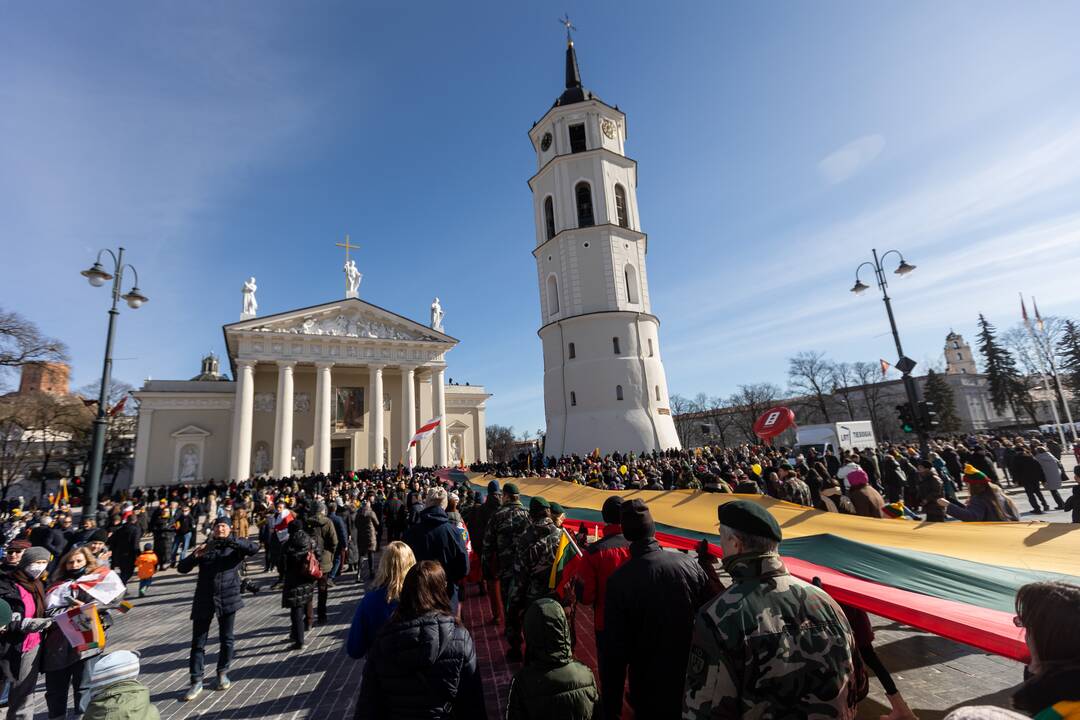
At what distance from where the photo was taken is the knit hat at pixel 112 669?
7.54 ft

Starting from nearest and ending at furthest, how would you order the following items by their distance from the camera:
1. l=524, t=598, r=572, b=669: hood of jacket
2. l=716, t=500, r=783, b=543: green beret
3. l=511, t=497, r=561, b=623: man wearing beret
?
1. l=716, t=500, r=783, b=543: green beret
2. l=524, t=598, r=572, b=669: hood of jacket
3. l=511, t=497, r=561, b=623: man wearing beret

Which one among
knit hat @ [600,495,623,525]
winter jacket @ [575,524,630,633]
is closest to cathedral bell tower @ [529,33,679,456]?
knit hat @ [600,495,623,525]

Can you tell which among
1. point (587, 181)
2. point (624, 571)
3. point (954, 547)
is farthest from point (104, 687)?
point (587, 181)

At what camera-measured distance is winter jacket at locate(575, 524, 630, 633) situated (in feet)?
12.2

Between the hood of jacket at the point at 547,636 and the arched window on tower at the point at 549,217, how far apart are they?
1264 inches

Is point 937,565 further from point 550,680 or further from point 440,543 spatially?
point 440,543

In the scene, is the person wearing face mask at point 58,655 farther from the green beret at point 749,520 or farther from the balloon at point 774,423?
the balloon at point 774,423

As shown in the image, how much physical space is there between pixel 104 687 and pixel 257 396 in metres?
36.4

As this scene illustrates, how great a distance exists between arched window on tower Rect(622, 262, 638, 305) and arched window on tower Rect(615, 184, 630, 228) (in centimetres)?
336

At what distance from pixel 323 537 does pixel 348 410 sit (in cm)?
3019

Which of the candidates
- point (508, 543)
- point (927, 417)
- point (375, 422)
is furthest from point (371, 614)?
point (375, 422)

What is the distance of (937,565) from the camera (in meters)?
3.33

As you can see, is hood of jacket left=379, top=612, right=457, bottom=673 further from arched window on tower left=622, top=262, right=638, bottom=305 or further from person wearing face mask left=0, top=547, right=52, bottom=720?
arched window on tower left=622, top=262, right=638, bottom=305

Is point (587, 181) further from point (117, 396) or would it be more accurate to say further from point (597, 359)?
point (117, 396)
